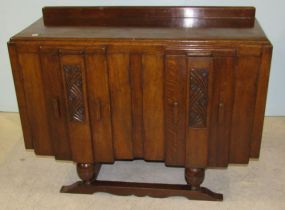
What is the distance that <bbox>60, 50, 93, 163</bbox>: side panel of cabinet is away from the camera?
1170 mm

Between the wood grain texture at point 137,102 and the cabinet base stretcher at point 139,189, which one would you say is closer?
the wood grain texture at point 137,102

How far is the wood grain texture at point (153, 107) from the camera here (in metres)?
1.16

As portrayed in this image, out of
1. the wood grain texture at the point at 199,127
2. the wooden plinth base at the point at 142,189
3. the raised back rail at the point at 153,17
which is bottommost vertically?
the wooden plinth base at the point at 142,189

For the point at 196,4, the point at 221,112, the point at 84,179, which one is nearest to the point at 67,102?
the point at 84,179

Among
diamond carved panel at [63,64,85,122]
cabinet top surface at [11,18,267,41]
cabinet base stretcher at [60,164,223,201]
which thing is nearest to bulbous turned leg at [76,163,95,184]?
cabinet base stretcher at [60,164,223,201]

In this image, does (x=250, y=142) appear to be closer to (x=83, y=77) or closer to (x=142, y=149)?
(x=142, y=149)

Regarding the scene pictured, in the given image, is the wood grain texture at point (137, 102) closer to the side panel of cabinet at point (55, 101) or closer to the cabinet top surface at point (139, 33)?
the cabinet top surface at point (139, 33)

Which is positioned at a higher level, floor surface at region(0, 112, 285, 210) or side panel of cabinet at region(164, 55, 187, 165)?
side panel of cabinet at region(164, 55, 187, 165)

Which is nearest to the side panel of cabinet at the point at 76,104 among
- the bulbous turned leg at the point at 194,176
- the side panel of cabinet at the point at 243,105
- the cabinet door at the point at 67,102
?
the cabinet door at the point at 67,102

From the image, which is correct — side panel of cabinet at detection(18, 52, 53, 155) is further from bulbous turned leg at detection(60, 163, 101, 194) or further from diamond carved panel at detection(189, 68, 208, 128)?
diamond carved panel at detection(189, 68, 208, 128)

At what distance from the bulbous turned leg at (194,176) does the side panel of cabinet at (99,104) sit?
283 mm

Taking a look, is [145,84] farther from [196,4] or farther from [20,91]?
[196,4]

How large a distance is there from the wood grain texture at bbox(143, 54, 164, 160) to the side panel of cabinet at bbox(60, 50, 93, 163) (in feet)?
0.62

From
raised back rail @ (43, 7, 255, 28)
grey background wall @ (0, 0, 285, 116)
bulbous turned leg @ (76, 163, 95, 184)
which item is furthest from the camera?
grey background wall @ (0, 0, 285, 116)
